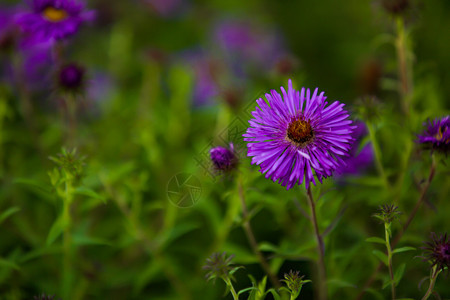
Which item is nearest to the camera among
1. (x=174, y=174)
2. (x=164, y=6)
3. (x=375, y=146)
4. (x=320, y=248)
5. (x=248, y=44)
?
(x=320, y=248)

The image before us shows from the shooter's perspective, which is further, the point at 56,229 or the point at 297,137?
the point at 56,229

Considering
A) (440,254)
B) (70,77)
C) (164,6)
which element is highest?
(164,6)

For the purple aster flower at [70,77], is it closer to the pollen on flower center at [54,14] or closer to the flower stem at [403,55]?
the pollen on flower center at [54,14]

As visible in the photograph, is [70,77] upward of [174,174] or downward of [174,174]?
upward

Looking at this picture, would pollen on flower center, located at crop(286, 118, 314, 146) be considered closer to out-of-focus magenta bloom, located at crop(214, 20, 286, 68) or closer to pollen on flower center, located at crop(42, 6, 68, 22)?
pollen on flower center, located at crop(42, 6, 68, 22)

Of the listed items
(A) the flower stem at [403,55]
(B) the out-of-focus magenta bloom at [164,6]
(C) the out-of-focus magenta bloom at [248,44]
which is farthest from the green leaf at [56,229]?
(B) the out-of-focus magenta bloom at [164,6]

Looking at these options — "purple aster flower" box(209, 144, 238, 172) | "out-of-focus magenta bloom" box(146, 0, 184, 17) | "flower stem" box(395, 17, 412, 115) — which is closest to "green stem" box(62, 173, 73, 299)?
"purple aster flower" box(209, 144, 238, 172)

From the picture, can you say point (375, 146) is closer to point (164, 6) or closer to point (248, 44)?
point (248, 44)

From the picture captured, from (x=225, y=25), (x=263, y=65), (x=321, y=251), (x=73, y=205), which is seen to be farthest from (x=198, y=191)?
(x=225, y=25)

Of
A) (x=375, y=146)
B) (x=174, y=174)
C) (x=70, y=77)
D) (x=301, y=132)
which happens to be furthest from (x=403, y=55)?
(x=70, y=77)
